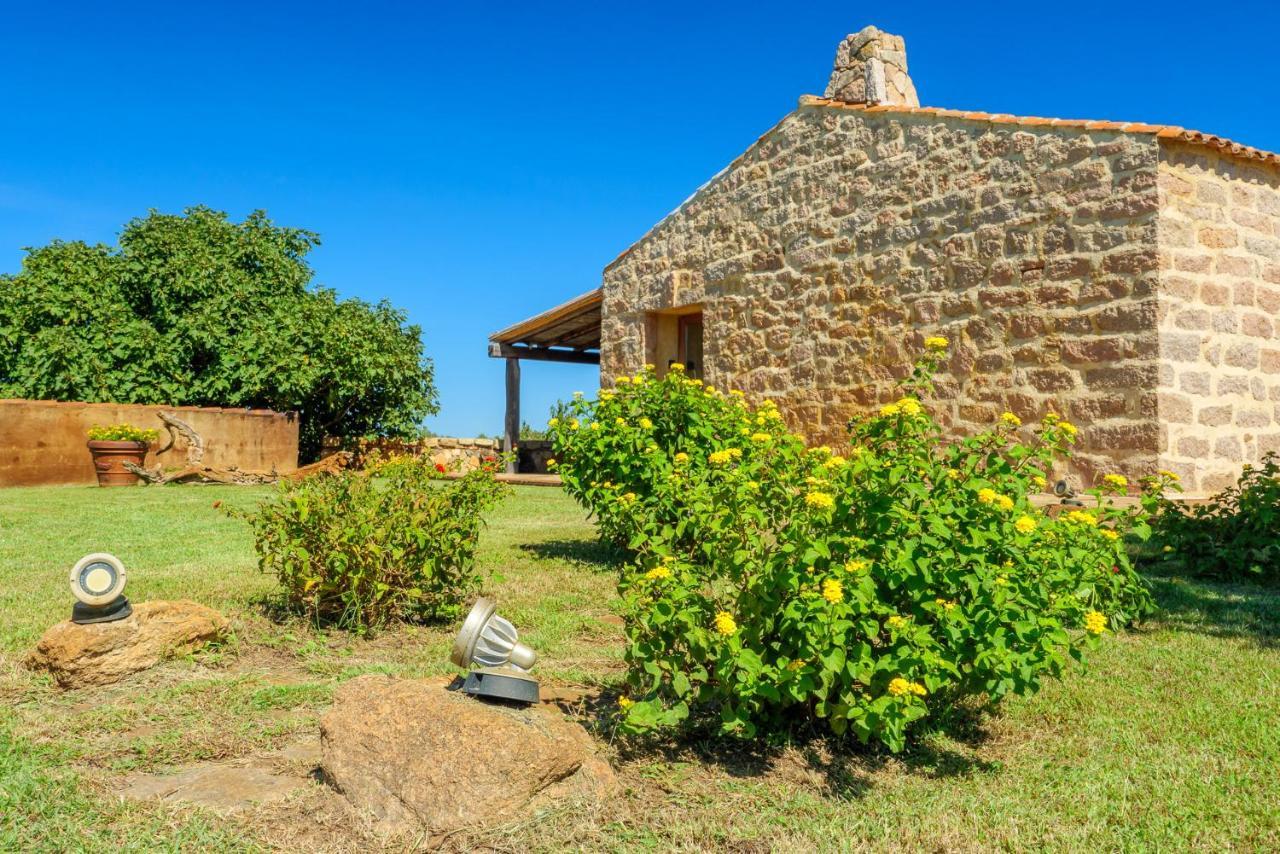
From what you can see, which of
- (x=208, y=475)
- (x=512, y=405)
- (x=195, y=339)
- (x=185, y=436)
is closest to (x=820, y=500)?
(x=208, y=475)

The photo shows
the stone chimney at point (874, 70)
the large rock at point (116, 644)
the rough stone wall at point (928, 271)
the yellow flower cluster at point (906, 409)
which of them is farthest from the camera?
the stone chimney at point (874, 70)

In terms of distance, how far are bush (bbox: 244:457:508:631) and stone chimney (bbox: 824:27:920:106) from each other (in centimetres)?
908

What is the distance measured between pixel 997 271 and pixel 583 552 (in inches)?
187

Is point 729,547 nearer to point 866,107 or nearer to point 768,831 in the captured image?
point 768,831

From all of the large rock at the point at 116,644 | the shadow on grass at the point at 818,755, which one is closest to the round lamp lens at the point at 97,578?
the large rock at the point at 116,644

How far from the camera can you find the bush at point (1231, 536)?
6.14 metres

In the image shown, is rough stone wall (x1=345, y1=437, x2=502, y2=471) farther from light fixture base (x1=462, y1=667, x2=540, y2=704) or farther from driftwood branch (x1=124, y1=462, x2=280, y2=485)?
light fixture base (x1=462, y1=667, x2=540, y2=704)

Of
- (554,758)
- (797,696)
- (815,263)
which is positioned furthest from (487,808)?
(815,263)

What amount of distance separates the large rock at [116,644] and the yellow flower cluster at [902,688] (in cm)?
315

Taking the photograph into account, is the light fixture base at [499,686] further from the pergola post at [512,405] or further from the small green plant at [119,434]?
the pergola post at [512,405]

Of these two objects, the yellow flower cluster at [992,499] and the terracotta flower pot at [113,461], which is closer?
the yellow flower cluster at [992,499]

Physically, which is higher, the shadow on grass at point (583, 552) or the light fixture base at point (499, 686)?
the light fixture base at point (499, 686)

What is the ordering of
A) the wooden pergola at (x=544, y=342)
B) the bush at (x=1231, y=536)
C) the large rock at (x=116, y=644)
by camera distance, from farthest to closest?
the wooden pergola at (x=544, y=342) → the bush at (x=1231, y=536) → the large rock at (x=116, y=644)

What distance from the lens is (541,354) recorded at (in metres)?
16.9
